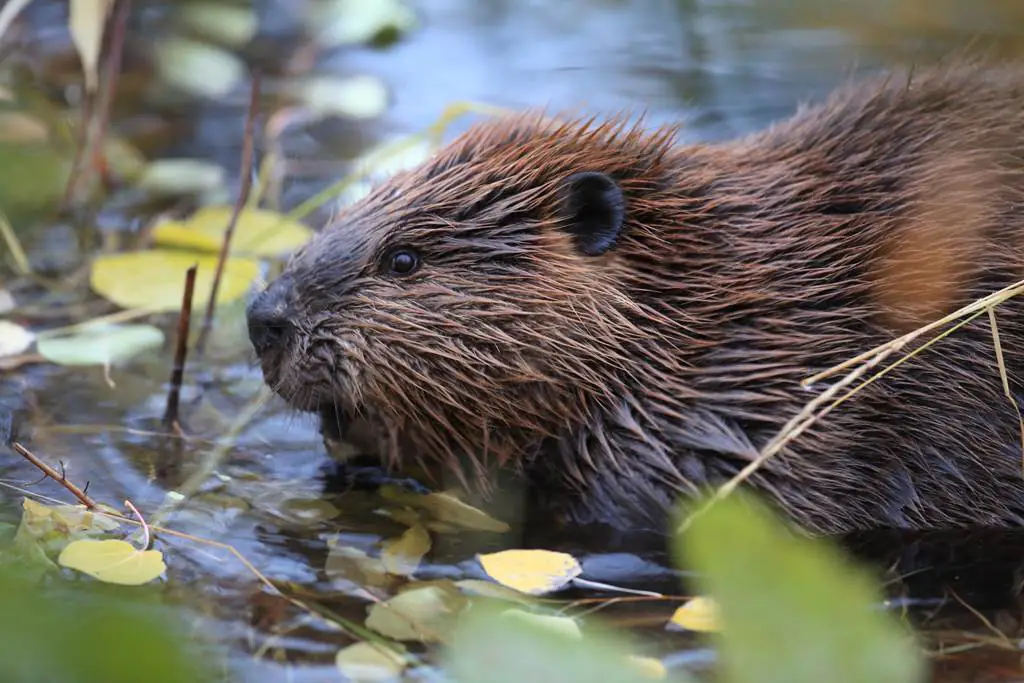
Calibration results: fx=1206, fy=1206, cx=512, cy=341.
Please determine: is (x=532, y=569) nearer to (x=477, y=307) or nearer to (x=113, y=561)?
(x=477, y=307)

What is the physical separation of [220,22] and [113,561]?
4216 millimetres

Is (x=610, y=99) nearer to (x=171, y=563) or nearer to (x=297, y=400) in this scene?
(x=297, y=400)

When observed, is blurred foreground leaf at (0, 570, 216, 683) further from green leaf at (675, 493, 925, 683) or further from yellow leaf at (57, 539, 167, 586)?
yellow leaf at (57, 539, 167, 586)

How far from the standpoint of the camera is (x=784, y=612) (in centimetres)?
85

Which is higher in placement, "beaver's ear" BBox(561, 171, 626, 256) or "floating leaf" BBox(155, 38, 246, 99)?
"floating leaf" BBox(155, 38, 246, 99)

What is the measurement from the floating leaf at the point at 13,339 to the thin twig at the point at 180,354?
416mm

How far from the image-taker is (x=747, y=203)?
2924 mm

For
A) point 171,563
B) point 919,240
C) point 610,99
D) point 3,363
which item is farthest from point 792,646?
point 610,99

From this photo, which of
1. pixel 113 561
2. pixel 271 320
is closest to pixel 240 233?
pixel 271 320

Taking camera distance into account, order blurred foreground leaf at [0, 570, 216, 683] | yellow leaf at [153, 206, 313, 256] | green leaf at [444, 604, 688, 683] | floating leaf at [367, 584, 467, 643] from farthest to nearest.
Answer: yellow leaf at [153, 206, 313, 256] → floating leaf at [367, 584, 467, 643] → green leaf at [444, 604, 688, 683] → blurred foreground leaf at [0, 570, 216, 683]

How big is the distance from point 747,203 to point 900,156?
1.24 feet

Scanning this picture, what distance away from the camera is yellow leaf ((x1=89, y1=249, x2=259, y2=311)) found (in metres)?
3.62

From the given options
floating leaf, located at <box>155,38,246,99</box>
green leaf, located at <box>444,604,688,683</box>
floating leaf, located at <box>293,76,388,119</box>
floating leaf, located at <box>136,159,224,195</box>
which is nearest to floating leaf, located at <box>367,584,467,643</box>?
green leaf, located at <box>444,604,688,683</box>

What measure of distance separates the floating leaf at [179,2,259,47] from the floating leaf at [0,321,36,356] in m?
2.83
